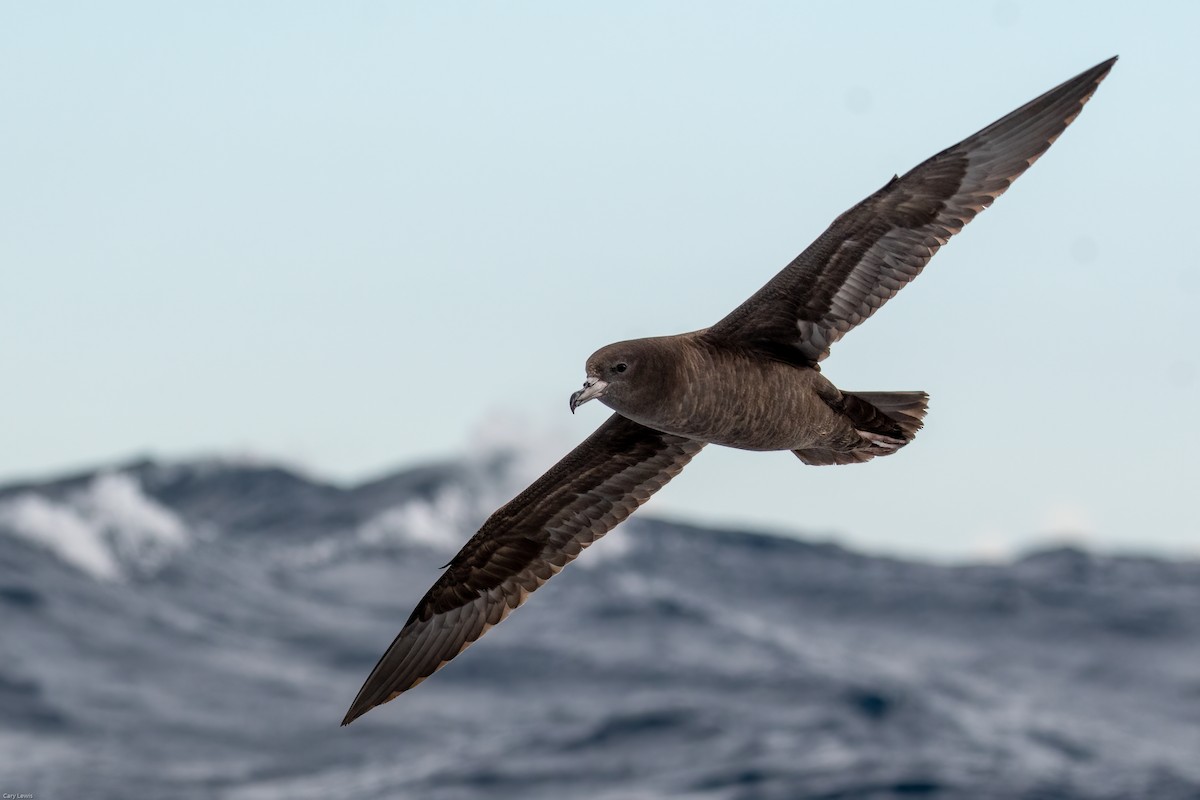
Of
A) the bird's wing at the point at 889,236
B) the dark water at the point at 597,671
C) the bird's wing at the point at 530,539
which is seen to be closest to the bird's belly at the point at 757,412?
the bird's wing at the point at 889,236

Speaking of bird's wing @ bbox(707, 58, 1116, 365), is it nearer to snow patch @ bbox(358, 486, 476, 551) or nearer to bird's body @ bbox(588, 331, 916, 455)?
bird's body @ bbox(588, 331, 916, 455)

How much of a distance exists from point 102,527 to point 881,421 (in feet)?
206

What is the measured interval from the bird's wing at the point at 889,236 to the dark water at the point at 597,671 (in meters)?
26.3

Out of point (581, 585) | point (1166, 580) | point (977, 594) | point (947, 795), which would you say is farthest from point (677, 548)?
point (947, 795)

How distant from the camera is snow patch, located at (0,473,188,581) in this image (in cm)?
6197

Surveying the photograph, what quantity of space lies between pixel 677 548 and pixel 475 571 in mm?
62364

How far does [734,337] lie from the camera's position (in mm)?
9648

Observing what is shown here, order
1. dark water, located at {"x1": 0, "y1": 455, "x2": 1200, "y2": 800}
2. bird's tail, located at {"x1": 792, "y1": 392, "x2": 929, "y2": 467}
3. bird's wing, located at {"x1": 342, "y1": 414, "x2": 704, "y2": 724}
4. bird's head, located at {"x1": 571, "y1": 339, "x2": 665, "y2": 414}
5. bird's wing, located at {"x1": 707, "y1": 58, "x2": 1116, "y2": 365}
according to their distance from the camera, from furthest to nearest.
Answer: dark water, located at {"x1": 0, "y1": 455, "x2": 1200, "y2": 800} → bird's wing, located at {"x1": 342, "y1": 414, "x2": 704, "y2": 724} → bird's tail, located at {"x1": 792, "y1": 392, "x2": 929, "y2": 467} → bird's wing, located at {"x1": 707, "y1": 58, "x2": 1116, "y2": 365} → bird's head, located at {"x1": 571, "y1": 339, "x2": 665, "y2": 414}

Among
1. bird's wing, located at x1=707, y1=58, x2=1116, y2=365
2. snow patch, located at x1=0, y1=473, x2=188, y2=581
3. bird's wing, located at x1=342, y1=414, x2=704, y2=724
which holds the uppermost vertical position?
snow patch, located at x1=0, y1=473, x2=188, y2=581

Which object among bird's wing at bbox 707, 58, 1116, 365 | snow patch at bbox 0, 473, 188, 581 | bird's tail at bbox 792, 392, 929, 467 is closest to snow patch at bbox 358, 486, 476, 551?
snow patch at bbox 0, 473, 188, 581

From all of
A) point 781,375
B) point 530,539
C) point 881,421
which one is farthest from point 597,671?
point 781,375

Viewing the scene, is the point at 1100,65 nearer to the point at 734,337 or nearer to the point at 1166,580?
the point at 734,337

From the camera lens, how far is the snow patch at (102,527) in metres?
62.0

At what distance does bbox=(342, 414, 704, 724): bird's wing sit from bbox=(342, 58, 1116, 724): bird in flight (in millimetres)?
11
